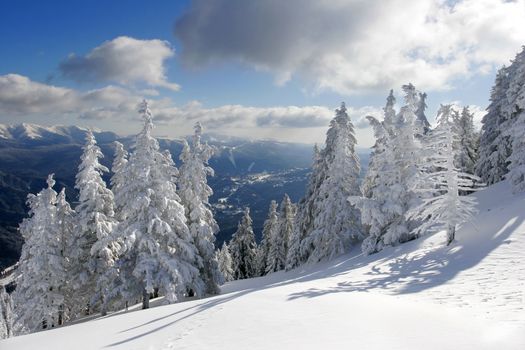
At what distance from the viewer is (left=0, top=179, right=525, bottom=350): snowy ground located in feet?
29.6

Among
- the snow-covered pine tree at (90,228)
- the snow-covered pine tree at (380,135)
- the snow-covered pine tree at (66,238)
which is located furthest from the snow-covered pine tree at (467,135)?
the snow-covered pine tree at (66,238)

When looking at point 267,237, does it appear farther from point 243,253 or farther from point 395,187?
point 395,187

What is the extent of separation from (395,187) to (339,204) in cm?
641

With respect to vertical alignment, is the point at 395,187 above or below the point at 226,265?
above

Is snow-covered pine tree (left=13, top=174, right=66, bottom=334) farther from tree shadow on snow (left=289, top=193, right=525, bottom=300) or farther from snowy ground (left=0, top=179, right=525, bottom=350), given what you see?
tree shadow on snow (left=289, top=193, right=525, bottom=300)

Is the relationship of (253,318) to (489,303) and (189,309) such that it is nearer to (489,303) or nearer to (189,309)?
(189,309)

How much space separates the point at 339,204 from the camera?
103 ft

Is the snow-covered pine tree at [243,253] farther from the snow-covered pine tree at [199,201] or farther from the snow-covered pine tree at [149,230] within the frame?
the snow-covered pine tree at [149,230]

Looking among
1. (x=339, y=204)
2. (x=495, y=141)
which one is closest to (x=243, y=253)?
(x=339, y=204)

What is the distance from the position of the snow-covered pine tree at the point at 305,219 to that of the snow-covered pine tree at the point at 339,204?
1.88 m

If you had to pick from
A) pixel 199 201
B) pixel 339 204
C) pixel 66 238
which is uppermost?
pixel 199 201

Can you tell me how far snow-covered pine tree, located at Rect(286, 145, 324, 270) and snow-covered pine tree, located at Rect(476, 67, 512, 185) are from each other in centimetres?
1851

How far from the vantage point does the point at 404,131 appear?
26.9 metres

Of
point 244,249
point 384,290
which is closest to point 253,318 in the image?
point 384,290
